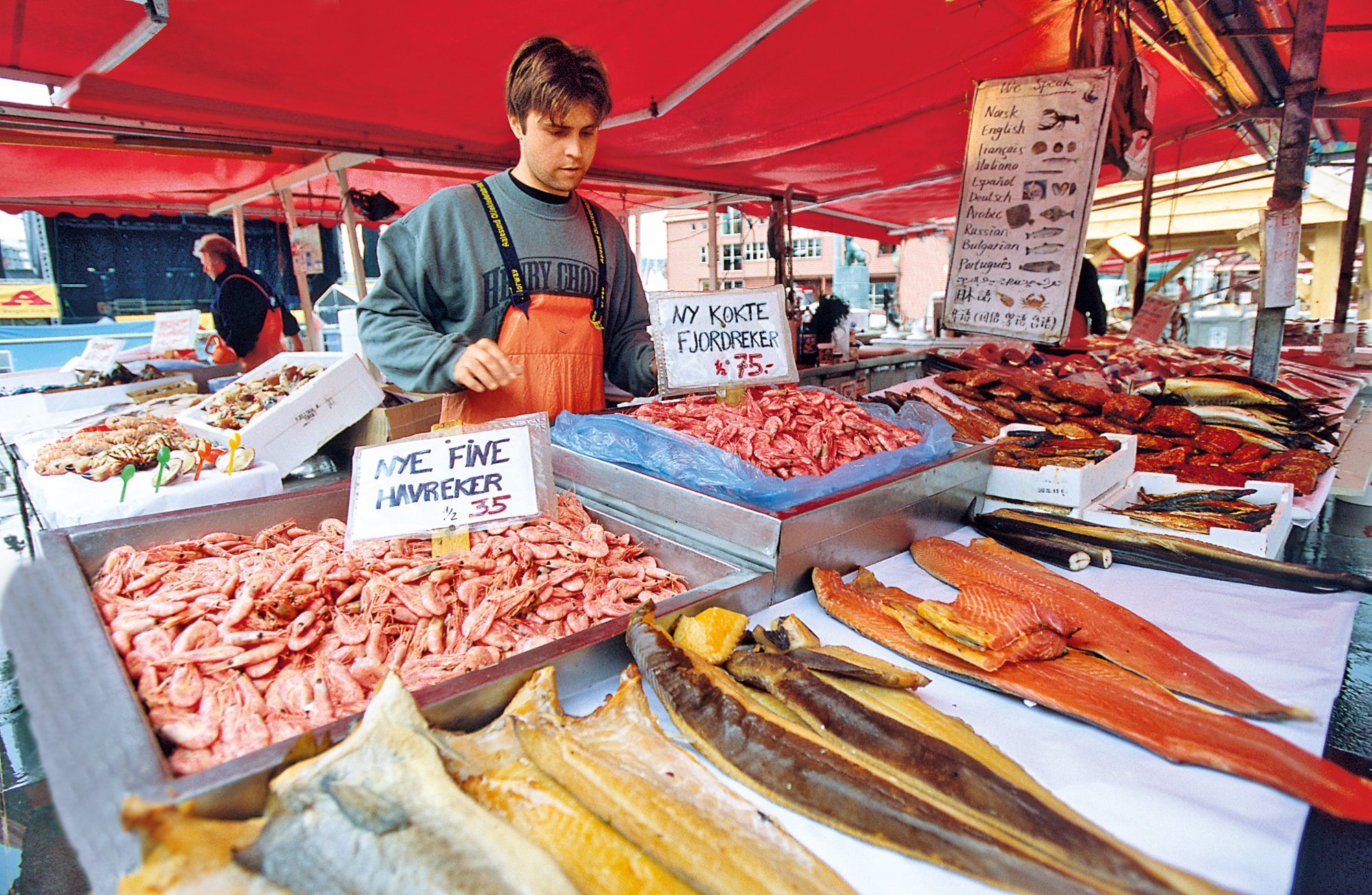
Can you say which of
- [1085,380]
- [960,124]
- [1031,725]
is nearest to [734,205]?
[960,124]

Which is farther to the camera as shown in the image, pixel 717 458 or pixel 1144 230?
pixel 1144 230

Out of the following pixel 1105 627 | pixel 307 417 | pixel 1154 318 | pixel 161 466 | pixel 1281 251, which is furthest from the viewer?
pixel 1154 318

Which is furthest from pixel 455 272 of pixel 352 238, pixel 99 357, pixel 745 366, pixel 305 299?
pixel 305 299

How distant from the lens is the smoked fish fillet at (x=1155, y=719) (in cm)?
112

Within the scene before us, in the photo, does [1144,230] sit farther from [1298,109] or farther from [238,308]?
[238,308]

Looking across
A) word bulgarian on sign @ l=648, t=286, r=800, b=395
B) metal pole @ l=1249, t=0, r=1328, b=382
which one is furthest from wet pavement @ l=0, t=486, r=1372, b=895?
metal pole @ l=1249, t=0, r=1328, b=382

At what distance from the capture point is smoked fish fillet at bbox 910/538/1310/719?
4.60 ft

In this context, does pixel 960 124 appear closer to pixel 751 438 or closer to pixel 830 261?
pixel 751 438

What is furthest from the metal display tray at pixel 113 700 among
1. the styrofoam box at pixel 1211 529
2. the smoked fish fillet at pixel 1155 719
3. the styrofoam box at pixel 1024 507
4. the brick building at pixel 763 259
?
the brick building at pixel 763 259

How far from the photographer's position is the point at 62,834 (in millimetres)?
1729

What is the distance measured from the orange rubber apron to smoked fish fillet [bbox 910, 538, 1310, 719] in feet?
5.45

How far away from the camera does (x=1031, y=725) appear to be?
1359mm

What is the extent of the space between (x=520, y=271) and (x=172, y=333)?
5826 mm

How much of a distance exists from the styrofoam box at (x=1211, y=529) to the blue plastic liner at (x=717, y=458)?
29.7 inches
